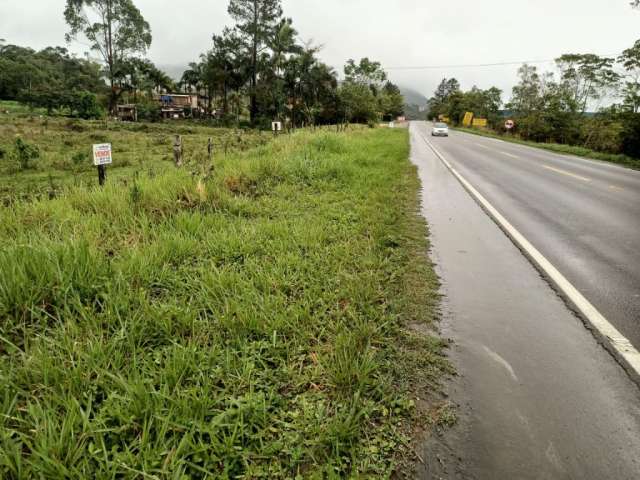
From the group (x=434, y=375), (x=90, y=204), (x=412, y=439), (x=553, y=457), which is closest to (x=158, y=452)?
(x=412, y=439)

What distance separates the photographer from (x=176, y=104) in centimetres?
6519

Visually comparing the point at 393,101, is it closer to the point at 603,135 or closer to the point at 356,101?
the point at 356,101

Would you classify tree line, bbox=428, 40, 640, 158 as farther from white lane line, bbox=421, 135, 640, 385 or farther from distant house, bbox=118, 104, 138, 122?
distant house, bbox=118, 104, 138, 122

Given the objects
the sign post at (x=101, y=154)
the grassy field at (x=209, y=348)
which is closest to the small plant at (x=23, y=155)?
the sign post at (x=101, y=154)

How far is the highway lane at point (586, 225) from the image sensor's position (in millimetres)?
3168

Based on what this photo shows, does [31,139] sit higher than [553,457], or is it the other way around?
[31,139]

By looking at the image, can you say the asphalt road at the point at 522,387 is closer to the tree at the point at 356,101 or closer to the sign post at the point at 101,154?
the sign post at the point at 101,154

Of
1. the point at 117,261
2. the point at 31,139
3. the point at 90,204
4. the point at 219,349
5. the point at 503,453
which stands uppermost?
the point at 31,139

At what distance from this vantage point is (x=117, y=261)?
3.18 m

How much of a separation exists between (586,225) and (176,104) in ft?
238

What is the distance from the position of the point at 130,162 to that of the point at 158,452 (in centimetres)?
1512

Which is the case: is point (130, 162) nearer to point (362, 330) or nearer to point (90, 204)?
point (90, 204)

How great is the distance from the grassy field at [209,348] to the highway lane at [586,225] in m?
1.57

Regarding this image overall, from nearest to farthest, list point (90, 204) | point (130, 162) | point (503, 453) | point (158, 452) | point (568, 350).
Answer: point (158, 452), point (503, 453), point (568, 350), point (90, 204), point (130, 162)
